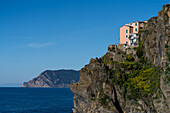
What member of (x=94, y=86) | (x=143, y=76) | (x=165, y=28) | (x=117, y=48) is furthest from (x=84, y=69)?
(x=165, y=28)

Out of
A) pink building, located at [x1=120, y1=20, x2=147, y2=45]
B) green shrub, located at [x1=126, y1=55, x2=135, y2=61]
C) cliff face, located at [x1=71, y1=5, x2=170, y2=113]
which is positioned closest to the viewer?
cliff face, located at [x1=71, y1=5, x2=170, y2=113]

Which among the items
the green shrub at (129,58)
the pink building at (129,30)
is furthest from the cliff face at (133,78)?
the pink building at (129,30)

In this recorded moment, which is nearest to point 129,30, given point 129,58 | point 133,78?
point 129,58

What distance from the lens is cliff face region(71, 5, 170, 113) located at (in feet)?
174

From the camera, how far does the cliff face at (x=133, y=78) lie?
53.0 m

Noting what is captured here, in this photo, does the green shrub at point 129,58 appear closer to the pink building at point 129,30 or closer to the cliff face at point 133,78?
the cliff face at point 133,78

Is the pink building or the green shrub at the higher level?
the pink building

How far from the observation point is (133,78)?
61.2 meters

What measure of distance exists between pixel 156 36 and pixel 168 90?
16.2 metres

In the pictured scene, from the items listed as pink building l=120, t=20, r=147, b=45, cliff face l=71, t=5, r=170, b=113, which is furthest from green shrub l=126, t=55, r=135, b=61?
pink building l=120, t=20, r=147, b=45

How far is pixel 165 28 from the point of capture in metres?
53.9

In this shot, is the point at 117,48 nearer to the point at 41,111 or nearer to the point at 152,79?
the point at 152,79

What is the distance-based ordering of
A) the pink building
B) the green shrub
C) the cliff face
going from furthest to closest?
the pink building → the green shrub → the cliff face

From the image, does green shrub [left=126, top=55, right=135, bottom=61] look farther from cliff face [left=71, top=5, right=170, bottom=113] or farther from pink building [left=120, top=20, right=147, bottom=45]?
A: pink building [left=120, top=20, right=147, bottom=45]
